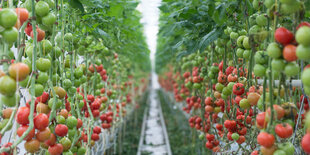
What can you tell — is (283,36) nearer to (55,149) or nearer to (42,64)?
(42,64)

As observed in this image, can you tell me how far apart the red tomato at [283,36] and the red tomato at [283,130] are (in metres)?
0.27

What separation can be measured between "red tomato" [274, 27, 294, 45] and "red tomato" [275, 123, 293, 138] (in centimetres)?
27

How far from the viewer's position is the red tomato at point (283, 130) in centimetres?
86

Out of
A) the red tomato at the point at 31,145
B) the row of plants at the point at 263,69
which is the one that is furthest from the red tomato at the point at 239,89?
the red tomato at the point at 31,145

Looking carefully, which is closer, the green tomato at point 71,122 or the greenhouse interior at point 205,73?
the greenhouse interior at point 205,73

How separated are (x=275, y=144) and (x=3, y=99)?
0.94 m

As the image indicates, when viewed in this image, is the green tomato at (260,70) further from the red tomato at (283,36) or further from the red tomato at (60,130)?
the red tomato at (60,130)

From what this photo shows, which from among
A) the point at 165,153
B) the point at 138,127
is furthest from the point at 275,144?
the point at 138,127

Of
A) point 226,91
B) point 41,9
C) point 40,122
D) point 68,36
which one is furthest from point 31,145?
point 226,91

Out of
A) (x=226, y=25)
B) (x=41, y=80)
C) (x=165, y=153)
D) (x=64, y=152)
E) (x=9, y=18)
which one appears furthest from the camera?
(x=165, y=153)

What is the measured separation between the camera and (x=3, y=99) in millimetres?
929

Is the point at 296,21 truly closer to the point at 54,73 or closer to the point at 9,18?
the point at 9,18

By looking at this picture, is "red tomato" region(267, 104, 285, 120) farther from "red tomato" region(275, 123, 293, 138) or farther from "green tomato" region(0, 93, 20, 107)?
"green tomato" region(0, 93, 20, 107)

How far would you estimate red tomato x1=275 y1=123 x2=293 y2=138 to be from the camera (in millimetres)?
858
